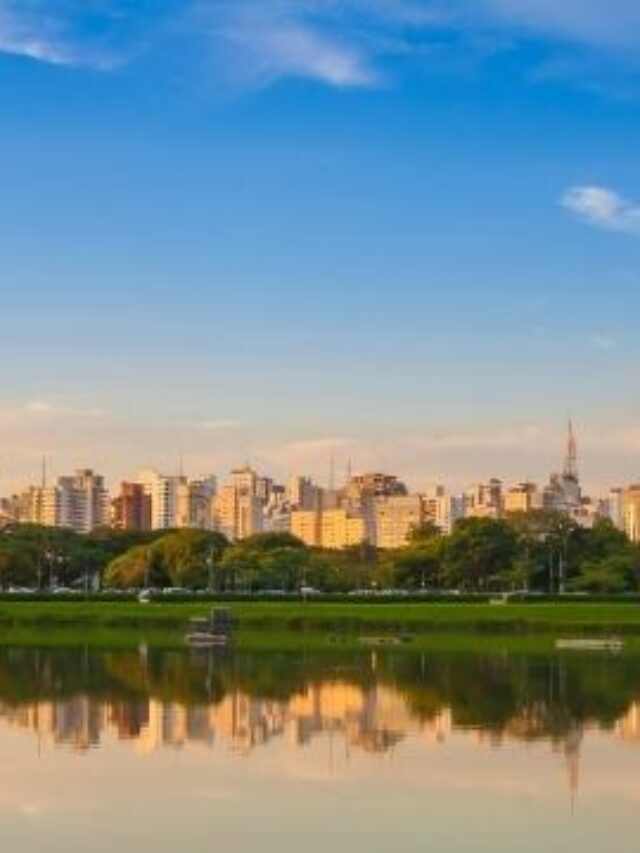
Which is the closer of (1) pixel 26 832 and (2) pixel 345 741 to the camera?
(1) pixel 26 832

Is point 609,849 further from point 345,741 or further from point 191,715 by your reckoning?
point 191,715

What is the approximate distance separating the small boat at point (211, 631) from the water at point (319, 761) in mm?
13513

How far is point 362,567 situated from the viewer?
117375 millimetres

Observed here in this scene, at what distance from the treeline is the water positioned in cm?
5551

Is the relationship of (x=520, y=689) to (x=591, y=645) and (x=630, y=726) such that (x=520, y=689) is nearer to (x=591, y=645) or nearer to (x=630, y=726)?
(x=630, y=726)

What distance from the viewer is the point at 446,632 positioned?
69125 mm

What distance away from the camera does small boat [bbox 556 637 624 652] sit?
190 feet

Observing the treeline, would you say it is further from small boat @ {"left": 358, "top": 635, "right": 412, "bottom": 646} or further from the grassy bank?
small boat @ {"left": 358, "top": 635, "right": 412, "bottom": 646}

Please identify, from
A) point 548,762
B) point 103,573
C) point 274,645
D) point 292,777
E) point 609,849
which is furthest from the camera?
point 103,573

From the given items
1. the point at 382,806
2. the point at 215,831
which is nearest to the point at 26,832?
the point at 215,831

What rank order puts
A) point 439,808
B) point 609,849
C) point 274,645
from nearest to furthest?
point 609,849
point 439,808
point 274,645

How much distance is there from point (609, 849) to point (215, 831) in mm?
4778

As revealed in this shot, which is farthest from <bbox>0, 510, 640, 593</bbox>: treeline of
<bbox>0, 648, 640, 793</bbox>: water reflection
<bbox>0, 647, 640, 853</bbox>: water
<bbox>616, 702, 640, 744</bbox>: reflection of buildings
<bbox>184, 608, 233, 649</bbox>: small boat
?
<bbox>616, 702, 640, 744</bbox>: reflection of buildings

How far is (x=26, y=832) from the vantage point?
2062cm
